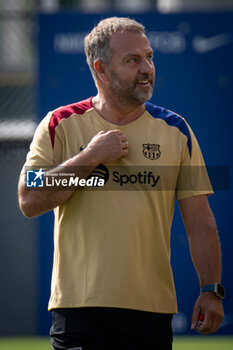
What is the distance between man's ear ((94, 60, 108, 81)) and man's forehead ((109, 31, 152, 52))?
0.33 ft

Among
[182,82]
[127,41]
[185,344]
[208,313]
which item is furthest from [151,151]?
[185,344]

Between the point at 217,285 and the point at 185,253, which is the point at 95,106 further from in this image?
the point at 185,253

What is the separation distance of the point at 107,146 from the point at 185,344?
3491 mm

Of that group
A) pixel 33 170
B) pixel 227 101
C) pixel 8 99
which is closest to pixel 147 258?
pixel 33 170

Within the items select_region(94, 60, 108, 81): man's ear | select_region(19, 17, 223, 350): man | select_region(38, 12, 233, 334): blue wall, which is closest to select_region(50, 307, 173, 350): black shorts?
select_region(19, 17, 223, 350): man

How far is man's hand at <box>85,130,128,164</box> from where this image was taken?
2.43 m

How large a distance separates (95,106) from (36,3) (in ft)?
20.9

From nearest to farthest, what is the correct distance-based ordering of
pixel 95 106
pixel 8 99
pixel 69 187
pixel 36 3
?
pixel 69 187 → pixel 95 106 → pixel 8 99 → pixel 36 3

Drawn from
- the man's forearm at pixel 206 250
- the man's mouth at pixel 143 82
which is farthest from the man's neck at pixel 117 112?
the man's forearm at pixel 206 250

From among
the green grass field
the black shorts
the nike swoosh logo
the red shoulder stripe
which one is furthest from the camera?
the nike swoosh logo

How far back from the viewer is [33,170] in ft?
8.16

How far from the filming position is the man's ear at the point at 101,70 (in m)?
2.63

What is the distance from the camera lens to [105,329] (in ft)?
8.03

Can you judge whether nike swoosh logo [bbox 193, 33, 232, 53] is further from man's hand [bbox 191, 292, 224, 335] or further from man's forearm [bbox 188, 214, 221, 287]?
man's hand [bbox 191, 292, 224, 335]
